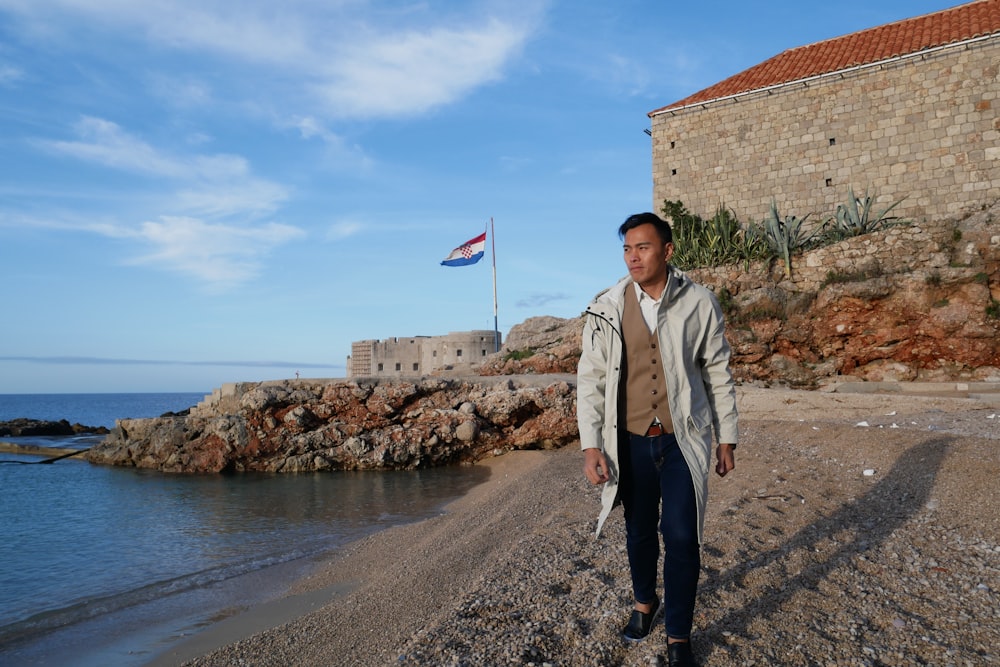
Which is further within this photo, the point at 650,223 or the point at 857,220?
the point at 857,220

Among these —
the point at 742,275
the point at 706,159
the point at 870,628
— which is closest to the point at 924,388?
the point at 742,275

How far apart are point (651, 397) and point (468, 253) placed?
20.8m

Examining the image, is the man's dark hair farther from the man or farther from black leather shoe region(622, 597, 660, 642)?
black leather shoe region(622, 597, 660, 642)

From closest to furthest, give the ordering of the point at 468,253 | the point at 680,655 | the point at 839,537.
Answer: the point at 680,655 < the point at 839,537 < the point at 468,253

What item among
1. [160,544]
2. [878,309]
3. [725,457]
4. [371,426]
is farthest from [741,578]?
[878,309]

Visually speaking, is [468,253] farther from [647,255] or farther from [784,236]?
[647,255]

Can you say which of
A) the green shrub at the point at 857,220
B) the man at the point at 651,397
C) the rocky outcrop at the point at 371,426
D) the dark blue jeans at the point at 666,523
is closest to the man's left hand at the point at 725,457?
the man at the point at 651,397

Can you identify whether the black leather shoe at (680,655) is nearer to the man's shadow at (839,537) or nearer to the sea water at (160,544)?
the man's shadow at (839,537)

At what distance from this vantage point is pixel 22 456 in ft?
66.0

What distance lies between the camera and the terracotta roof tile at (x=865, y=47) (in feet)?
53.7

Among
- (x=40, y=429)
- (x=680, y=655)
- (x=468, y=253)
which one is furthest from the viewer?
(x=40, y=429)

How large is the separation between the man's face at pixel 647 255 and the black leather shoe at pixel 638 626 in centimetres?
147

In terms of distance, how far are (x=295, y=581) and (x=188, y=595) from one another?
85 centimetres

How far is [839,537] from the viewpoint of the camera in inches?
173
